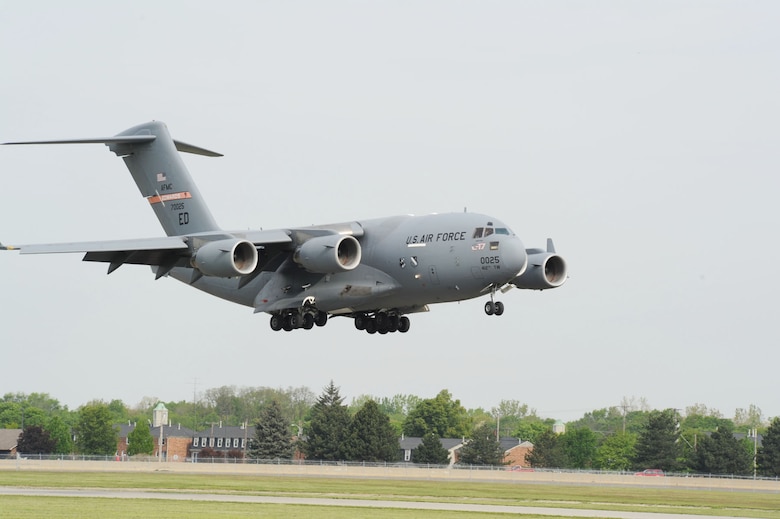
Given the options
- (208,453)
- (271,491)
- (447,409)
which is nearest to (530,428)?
(447,409)

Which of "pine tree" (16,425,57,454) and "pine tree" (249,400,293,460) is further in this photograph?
"pine tree" (16,425,57,454)

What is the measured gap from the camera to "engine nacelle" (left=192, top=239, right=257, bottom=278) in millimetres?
32812

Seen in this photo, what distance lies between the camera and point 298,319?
36281mm

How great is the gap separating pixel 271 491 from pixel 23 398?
111926mm

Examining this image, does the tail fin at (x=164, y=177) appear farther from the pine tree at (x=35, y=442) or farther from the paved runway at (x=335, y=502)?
the pine tree at (x=35, y=442)

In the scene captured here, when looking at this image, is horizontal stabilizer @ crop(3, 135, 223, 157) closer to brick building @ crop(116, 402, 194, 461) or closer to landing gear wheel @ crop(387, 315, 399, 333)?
landing gear wheel @ crop(387, 315, 399, 333)

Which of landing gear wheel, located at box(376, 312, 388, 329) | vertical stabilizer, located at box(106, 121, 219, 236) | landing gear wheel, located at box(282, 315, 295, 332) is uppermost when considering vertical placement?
vertical stabilizer, located at box(106, 121, 219, 236)

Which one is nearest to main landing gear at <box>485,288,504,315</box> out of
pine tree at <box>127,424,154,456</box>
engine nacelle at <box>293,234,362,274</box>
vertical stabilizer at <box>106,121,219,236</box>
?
engine nacelle at <box>293,234,362,274</box>

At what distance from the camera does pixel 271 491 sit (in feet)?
140

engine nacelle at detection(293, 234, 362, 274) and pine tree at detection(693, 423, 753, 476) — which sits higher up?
engine nacelle at detection(293, 234, 362, 274)

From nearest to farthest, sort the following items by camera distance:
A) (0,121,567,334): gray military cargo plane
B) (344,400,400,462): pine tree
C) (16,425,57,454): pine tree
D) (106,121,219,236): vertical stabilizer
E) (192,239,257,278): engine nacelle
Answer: (192,239,257,278): engine nacelle → (0,121,567,334): gray military cargo plane → (106,121,219,236): vertical stabilizer → (344,400,400,462): pine tree → (16,425,57,454): pine tree

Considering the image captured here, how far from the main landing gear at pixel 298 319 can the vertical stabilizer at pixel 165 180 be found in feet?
16.7

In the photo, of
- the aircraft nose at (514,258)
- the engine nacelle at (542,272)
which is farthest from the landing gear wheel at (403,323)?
the aircraft nose at (514,258)

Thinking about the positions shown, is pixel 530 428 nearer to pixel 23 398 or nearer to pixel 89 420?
pixel 89 420
